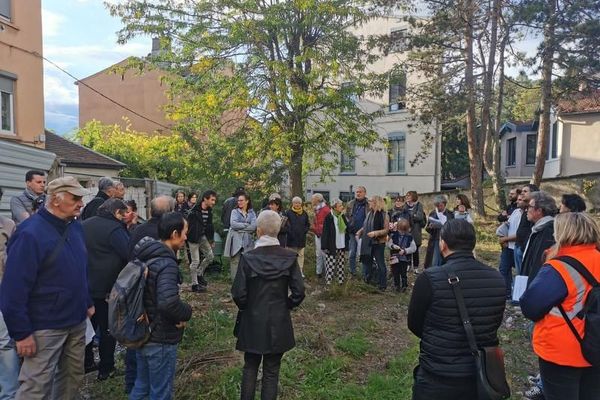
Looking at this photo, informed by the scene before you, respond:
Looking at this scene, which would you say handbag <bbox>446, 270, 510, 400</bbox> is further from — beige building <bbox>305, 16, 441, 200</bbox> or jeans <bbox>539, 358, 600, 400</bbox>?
beige building <bbox>305, 16, 441, 200</bbox>

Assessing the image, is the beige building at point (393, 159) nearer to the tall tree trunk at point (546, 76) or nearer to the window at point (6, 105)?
the tall tree trunk at point (546, 76)

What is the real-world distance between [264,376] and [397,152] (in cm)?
2398

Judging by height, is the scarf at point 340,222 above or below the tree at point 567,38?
below

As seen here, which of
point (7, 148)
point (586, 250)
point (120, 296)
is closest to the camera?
point (586, 250)

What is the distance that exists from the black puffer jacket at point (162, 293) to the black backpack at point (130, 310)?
0.05 metres

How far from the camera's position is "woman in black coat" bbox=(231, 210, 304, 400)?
141 inches

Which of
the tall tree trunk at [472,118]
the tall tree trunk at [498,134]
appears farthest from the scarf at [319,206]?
the tall tree trunk at [498,134]

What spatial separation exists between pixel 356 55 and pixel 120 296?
13540mm

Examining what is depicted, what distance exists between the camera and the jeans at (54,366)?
3.18 meters

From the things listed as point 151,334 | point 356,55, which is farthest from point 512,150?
point 151,334

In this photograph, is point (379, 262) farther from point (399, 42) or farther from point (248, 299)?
point (399, 42)

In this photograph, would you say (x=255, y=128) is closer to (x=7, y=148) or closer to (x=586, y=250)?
(x=7, y=148)

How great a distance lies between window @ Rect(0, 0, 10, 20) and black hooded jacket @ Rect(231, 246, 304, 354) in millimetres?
12962

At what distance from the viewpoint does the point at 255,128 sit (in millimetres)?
15383
